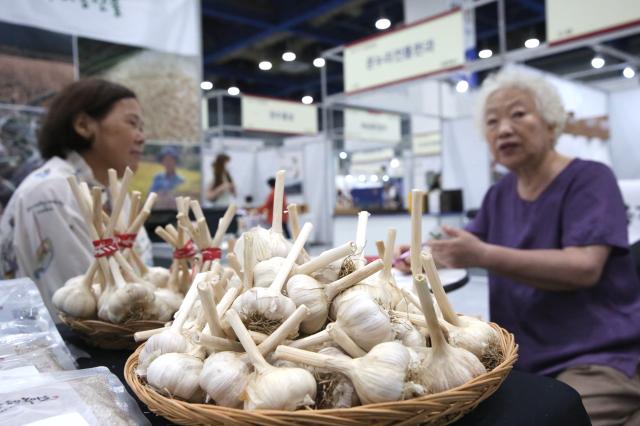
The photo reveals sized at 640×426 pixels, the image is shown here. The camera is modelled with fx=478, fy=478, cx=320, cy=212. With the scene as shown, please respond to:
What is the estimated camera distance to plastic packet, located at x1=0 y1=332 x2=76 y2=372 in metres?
0.74

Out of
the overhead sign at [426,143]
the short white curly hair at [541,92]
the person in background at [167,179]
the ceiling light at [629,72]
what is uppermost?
the ceiling light at [629,72]

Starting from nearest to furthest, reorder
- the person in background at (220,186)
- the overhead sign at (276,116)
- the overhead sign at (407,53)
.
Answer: the overhead sign at (407,53) → the person in background at (220,186) → the overhead sign at (276,116)

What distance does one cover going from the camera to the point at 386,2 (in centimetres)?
847

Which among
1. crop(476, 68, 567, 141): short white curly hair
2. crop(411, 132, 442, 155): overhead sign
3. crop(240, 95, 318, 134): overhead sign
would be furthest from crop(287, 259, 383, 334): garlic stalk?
crop(411, 132, 442, 155): overhead sign

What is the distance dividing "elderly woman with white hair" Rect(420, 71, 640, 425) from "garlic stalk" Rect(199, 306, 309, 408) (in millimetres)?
892

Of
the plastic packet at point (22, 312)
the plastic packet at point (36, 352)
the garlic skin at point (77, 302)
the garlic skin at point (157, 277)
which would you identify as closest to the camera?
the plastic packet at point (36, 352)

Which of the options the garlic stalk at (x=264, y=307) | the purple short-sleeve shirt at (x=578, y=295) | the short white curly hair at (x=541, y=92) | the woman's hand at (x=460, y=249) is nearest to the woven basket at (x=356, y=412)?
the garlic stalk at (x=264, y=307)

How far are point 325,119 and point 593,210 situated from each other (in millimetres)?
4753

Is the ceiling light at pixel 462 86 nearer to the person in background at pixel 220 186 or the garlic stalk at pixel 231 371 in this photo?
the person in background at pixel 220 186

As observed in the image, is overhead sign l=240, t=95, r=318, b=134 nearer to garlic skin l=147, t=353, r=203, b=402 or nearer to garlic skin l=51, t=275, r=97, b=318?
garlic skin l=51, t=275, r=97, b=318

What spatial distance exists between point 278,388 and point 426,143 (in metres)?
7.73

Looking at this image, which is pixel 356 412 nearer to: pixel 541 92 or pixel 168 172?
pixel 541 92

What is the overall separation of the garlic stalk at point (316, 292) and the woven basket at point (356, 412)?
14cm

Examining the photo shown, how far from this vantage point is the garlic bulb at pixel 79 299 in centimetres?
97
